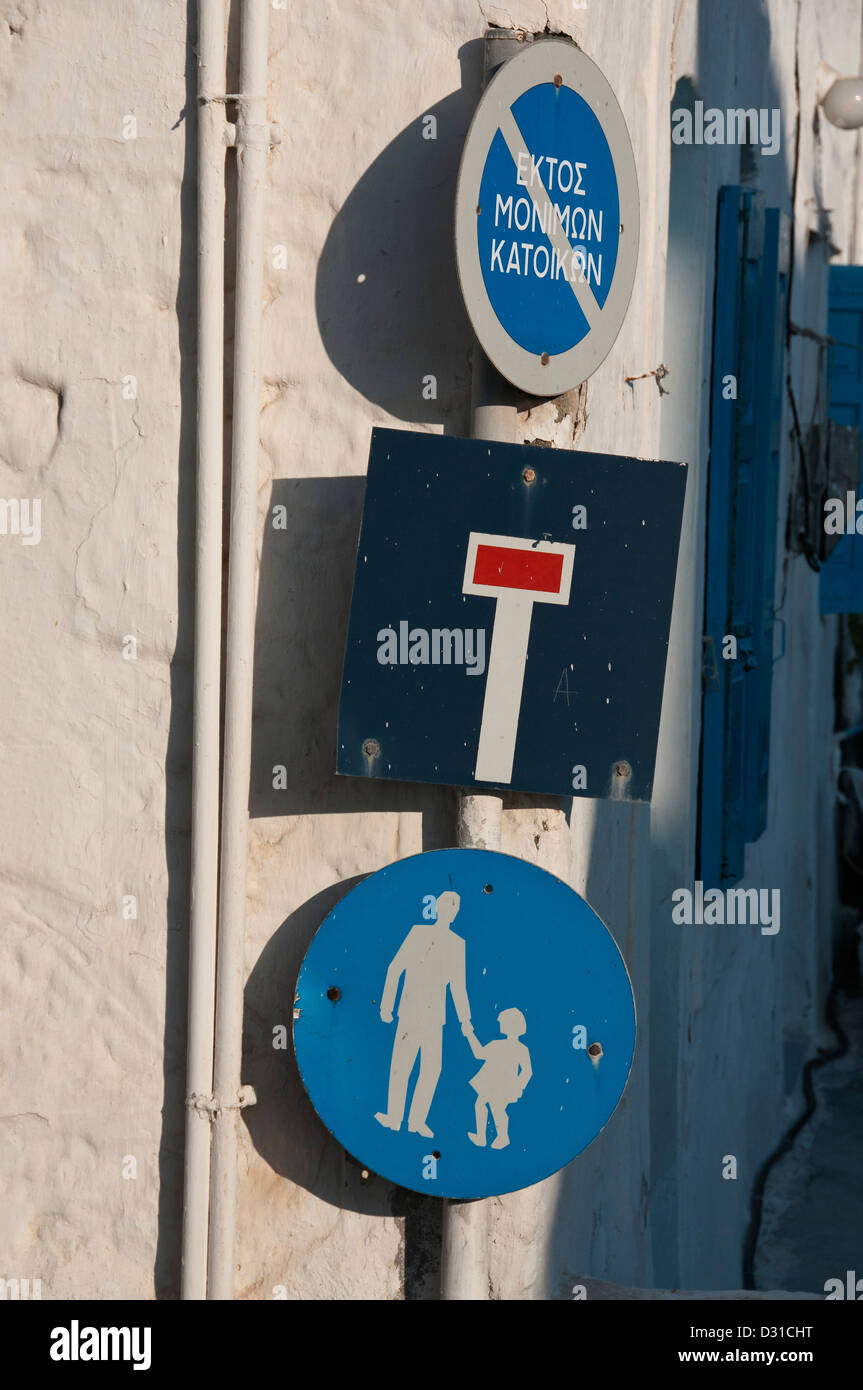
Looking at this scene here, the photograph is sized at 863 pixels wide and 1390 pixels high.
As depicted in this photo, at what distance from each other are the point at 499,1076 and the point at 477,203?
4.95ft

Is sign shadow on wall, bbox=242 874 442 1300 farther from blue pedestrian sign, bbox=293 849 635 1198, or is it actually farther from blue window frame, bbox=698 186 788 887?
blue window frame, bbox=698 186 788 887

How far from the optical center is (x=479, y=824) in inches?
102

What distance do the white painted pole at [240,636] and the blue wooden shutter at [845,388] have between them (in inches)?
172

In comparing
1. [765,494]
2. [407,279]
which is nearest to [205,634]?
[407,279]

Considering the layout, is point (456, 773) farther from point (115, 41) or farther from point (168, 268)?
point (115, 41)

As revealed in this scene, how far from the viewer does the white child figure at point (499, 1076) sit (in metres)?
2.53

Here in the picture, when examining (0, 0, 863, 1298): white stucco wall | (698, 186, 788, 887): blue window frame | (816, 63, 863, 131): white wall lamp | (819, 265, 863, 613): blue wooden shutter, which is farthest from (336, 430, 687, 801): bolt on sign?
(816, 63, 863, 131): white wall lamp

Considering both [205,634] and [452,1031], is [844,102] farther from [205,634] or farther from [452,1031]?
[452,1031]

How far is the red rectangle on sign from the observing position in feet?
8.18

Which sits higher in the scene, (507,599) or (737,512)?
(737,512)

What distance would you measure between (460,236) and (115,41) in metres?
0.73

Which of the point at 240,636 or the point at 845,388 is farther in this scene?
the point at 845,388

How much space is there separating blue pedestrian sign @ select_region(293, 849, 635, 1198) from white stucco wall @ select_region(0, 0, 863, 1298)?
138 millimetres

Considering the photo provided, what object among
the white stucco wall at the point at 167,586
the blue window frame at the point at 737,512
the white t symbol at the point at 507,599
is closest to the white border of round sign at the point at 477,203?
the white stucco wall at the point at 167,586
